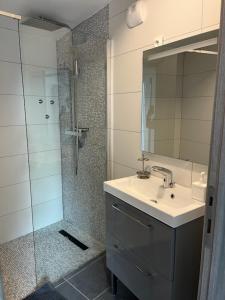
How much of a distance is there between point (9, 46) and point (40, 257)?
2.03 meters

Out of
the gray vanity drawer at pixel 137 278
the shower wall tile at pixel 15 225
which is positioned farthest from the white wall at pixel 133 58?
the shower wall tile at pixel 15 225

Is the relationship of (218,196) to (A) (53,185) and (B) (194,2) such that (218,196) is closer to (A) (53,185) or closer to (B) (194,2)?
(B) (194,2)

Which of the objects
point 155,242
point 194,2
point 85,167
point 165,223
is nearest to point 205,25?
point 194,2

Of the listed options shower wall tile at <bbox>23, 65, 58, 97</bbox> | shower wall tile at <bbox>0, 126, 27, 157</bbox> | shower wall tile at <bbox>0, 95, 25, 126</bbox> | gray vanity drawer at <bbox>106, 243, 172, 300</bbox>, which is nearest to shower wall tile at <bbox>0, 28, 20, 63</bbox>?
shower wall tile at <bbox>23, 65, 58, 97</bbox>

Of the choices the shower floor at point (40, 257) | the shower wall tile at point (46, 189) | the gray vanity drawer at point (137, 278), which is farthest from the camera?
the shower wall tile at point (46, 189)

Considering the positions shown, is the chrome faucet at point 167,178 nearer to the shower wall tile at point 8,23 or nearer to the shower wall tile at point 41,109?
the shower wall tile at point 41,109

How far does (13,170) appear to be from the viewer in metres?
2.38

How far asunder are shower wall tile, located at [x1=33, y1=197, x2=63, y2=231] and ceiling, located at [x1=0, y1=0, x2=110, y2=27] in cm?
195

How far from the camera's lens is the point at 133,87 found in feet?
6.01

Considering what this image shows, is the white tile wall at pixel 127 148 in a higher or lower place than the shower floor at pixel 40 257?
higher

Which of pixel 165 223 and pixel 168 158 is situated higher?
pixel 168 158

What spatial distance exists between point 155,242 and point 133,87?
116cm

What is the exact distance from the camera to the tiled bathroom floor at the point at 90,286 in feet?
5.75

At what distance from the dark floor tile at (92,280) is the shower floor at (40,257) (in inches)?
4.4
